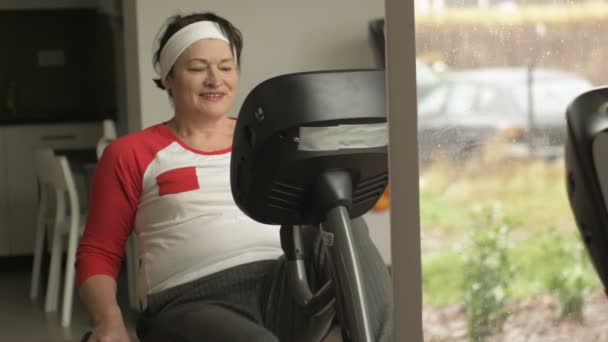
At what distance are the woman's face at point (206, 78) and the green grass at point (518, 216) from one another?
4.97 feet

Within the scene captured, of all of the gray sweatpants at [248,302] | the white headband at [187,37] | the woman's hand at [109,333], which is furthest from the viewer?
the white headband at [187,37]

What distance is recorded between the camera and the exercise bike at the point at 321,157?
1.27m

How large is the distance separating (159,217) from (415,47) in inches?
56.1

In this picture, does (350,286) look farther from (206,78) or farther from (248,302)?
(206,78)

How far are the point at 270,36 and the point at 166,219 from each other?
2.20 metres

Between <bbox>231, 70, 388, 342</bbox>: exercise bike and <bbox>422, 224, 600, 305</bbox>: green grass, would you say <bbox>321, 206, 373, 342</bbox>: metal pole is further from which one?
<bbox>422, 224, 600, 305</bbox>: green grass

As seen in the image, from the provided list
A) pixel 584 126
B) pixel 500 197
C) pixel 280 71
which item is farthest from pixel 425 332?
pixel 280 71

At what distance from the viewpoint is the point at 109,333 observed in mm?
1985

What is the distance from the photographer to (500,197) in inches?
30.3

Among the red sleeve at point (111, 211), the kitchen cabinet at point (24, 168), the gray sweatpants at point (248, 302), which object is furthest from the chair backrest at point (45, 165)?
the gray sweatpants at point (248, 302)

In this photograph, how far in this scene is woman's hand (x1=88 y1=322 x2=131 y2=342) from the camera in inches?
77.8

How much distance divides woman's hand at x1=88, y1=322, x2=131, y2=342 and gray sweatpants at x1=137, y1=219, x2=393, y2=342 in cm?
6

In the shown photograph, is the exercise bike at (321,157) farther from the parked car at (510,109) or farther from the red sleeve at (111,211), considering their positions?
the red sleeve at (111,211)

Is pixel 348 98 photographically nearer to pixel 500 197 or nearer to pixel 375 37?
pixel 500 197
